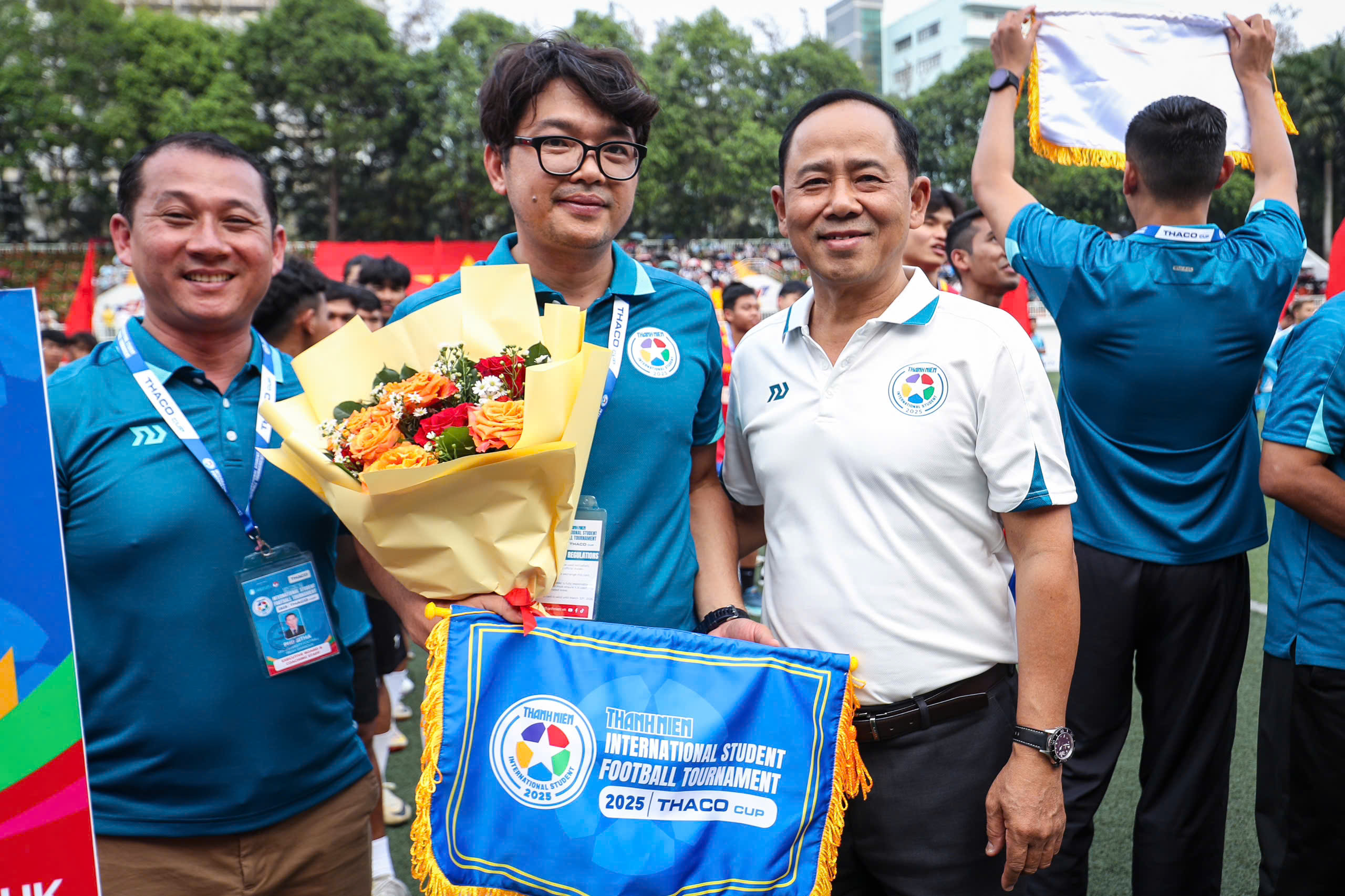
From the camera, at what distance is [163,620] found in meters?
2.12

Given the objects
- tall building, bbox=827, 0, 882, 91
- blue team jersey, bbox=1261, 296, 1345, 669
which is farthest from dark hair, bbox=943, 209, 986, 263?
A: tall building, bbox=827, 0, 882, 91

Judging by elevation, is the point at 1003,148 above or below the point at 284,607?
above

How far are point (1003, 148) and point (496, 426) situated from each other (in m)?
2.34

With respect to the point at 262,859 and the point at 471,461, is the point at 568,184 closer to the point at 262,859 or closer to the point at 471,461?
the point at 471,461

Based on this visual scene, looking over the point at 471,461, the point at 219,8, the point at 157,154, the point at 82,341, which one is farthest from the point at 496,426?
the point at 219,8

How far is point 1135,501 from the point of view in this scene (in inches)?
123

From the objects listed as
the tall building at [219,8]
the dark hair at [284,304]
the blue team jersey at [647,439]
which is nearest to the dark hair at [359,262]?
the dark hair at [284,304]

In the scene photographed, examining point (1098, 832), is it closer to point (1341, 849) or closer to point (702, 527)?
point (1341, 849)

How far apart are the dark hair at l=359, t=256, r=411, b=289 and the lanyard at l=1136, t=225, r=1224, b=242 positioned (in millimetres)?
5332

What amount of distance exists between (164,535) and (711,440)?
128 cm

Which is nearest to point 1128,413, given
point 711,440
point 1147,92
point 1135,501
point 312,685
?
point 1135,501

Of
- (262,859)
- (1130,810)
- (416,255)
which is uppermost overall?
(416,255)

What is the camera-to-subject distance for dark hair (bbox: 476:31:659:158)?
226cm

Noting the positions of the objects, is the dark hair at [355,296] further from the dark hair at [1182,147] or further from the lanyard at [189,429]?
the dark hair at [1182,147]
